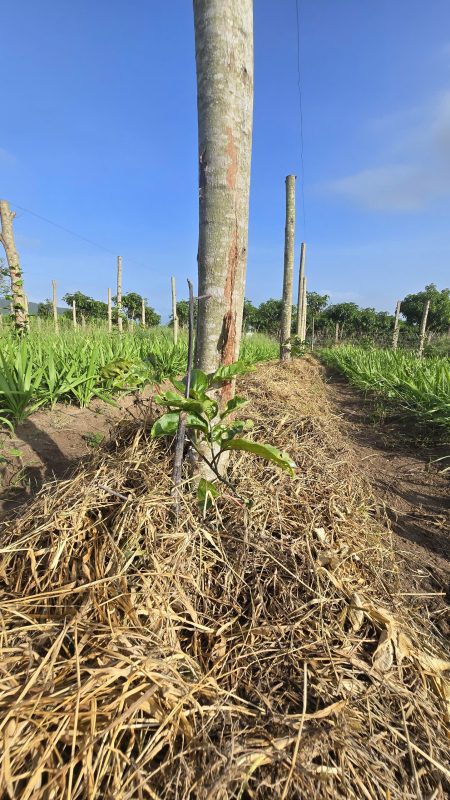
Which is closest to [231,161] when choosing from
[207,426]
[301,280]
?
[207,426]

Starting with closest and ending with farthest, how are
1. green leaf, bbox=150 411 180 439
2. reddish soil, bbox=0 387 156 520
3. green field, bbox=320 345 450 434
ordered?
green leaf, bbox=150 411 180 439
reddish soil, bbox=0 387 156 520
green field, bbox=320 345 450 434

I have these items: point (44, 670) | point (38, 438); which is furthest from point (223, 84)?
point (38, 438)

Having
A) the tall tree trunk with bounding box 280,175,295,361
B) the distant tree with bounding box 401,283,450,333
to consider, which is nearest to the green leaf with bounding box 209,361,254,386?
the tall tree trunk with bounding box 280,175,295,361

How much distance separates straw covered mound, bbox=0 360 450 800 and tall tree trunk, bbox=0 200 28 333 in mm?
5848

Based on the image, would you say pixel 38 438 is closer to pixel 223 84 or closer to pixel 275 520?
pixel 275 520

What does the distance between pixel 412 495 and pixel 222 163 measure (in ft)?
7.75

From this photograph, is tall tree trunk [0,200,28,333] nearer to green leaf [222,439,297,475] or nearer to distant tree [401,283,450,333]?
green leaf [222,439,297,475]

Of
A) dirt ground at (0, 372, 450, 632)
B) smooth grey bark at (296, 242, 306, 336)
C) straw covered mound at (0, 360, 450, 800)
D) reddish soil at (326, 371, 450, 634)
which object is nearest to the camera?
straw covered mound at (0, 360, 450, 800)

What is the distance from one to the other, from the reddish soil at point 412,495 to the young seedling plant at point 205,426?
0.83 m

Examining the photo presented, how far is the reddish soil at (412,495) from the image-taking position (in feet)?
5.04

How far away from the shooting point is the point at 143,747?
66cm

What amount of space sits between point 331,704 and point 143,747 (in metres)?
0.43

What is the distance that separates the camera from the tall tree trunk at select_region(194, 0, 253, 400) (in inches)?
49.6

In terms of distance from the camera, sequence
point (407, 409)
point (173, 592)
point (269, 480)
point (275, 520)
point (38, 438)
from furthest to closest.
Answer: point (407, 409) < point (38, 438) < point (269, 480) < point (275, 520) < point (173, 592)
